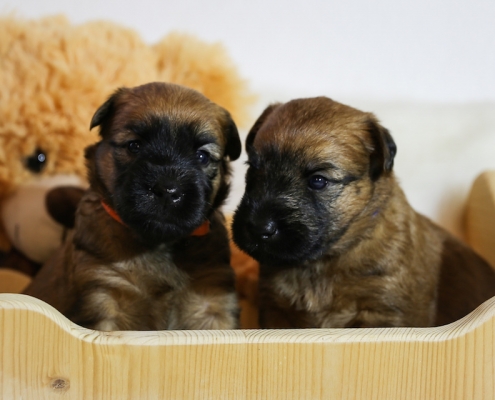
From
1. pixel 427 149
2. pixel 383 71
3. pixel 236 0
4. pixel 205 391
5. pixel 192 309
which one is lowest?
pixel 192 309

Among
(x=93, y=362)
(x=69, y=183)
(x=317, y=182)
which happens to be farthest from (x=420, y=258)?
(x=69, y=183)

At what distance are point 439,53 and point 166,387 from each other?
2.43 metres

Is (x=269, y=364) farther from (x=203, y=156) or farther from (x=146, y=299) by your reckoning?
(x=203, y=156)

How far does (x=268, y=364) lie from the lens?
1.29 m

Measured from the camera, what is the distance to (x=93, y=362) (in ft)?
4.13

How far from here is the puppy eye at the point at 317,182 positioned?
174cm

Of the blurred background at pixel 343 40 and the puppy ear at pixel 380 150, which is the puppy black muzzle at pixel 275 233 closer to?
the puppy ear at pixel 380 150

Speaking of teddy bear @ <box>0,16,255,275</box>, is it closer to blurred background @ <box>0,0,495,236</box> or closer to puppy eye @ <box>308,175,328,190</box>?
blurred background @ <box>0,0,495,236</box>

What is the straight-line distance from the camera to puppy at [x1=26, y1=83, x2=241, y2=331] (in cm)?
164

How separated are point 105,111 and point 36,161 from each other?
2.23ft

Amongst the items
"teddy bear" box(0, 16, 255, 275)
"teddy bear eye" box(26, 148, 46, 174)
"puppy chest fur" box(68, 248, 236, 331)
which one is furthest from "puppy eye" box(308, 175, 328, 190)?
"teddy bear eye" box(26, 148, 46, 174)

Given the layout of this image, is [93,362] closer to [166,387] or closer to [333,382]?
[166,387]

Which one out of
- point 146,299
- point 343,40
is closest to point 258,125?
point 146,299

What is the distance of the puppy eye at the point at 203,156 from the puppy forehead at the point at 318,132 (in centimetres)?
16
